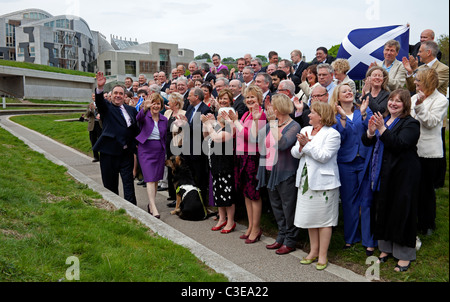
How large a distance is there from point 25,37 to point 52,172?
70.0 metres

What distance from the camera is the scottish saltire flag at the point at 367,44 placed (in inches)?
301

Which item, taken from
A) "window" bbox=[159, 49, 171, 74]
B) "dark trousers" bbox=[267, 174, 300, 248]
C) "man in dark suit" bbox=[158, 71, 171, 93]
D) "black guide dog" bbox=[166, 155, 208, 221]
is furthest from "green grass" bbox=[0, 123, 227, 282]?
"window" bbox=[159, 49, 171, 74]

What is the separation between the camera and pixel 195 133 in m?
6.84

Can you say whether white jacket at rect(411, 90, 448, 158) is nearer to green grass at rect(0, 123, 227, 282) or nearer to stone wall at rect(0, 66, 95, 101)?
green grass at rect(0, 123, 227, 282)

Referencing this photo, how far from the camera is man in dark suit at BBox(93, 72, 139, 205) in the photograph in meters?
6.80

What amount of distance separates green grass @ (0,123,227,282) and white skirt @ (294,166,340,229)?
1.31 m

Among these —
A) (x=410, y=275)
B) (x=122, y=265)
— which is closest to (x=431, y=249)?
(x=410, y=275)

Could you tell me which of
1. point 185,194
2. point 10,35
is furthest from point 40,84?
point 185,194

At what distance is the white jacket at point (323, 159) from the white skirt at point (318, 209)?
0.11 m

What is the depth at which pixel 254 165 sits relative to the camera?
5.60 meters

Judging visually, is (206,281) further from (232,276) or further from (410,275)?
(410,275)

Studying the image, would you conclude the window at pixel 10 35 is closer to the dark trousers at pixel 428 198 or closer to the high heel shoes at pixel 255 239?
the high heel shoes at pixel 255 239

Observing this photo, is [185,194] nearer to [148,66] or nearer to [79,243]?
[79,243]

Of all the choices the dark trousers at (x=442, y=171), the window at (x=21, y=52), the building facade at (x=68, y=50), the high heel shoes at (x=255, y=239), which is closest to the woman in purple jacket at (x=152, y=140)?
the high heel shoes at (x=255, y=239)
